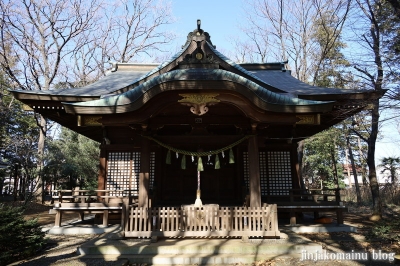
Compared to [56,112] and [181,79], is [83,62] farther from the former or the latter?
[181,79]

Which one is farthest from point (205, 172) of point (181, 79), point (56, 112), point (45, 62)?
point (45, 62)

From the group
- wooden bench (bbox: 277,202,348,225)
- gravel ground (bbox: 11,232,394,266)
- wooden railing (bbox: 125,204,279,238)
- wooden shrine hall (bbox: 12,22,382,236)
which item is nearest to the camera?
gravel ground (bbox: 11,232,394,266)

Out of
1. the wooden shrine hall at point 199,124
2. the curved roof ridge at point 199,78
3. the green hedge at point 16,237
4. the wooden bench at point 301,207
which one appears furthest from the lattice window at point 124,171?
the wooden bench at point 301,207

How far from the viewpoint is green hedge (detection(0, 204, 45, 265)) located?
611 centimetres

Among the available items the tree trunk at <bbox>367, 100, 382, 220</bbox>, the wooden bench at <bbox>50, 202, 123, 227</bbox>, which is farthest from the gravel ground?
the tree trunk at <bbox>367, 100, 382, 220</bbox>

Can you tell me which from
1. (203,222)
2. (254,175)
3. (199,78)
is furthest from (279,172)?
(199,78)

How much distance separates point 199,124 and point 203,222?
2.69 metres

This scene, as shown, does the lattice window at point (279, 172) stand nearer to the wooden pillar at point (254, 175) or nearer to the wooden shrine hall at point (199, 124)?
the wooden shrine hall at point (199, 124)

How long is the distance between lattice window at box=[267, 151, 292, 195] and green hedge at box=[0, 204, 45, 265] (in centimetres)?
768

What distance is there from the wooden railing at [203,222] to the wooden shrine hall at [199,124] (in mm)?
35

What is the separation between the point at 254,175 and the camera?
7.05m

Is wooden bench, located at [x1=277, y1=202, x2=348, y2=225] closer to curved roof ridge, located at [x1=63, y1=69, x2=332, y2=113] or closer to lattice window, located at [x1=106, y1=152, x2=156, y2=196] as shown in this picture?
curved roof ridge, located at [x1=63, y1=69, x2=332, y2=113]

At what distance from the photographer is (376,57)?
889 centimetres

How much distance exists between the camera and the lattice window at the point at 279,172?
1003 cm
